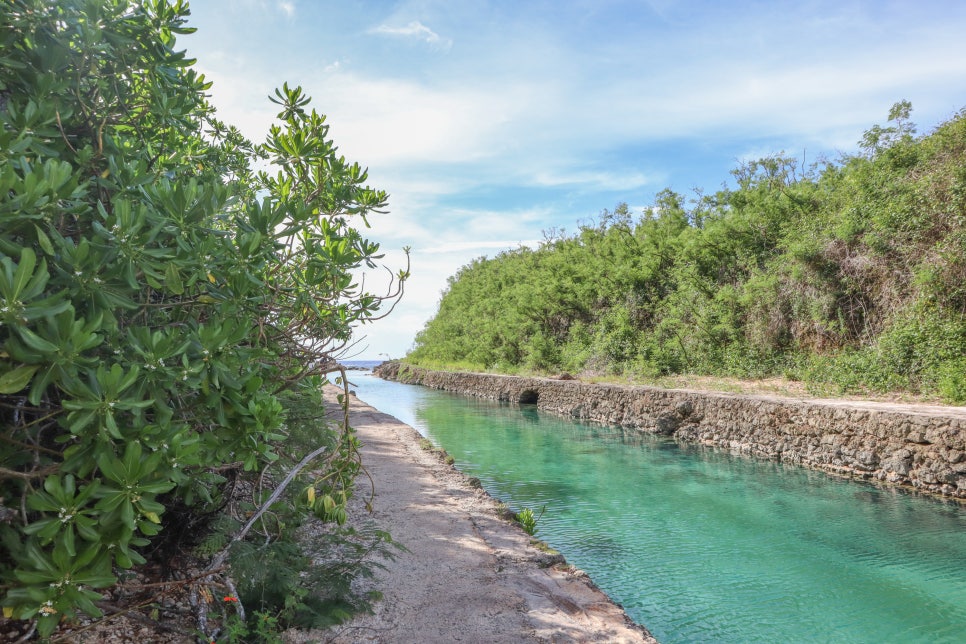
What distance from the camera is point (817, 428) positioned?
10.0 m

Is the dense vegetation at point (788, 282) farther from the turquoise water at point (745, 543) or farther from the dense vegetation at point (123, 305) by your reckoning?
the dense vegetation at point (123, 305)

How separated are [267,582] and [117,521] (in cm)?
156

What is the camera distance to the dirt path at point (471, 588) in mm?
3387

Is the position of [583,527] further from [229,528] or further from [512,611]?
[229,528]

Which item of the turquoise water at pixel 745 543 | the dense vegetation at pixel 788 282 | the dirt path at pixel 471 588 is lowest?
the turquoise water at pixel 745 543

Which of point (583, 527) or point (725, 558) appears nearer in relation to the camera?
point (725, 558)

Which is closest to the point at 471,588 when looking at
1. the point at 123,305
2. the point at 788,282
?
the point at 123,305

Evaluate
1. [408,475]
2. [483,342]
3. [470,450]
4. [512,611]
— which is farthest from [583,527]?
[483,342]

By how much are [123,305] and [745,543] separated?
22.5 feet

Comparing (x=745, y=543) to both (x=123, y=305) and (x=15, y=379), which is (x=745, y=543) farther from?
(x=15, y=379)

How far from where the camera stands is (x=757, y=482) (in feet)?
30.8

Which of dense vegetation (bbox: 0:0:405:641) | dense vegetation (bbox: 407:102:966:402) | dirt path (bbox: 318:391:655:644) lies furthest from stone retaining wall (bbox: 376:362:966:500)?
dense vegetation (bbox: 0:0:405:641)

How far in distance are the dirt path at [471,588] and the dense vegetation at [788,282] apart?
29.4 ft

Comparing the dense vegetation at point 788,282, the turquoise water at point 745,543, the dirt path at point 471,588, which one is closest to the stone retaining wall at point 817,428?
the turquoise water at point 745,543
